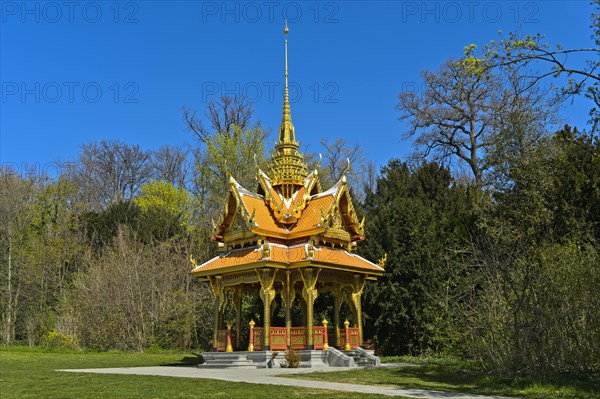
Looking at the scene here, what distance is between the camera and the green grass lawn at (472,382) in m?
11.6

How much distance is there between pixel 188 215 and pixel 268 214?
21190mm

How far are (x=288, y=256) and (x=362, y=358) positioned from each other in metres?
4.39

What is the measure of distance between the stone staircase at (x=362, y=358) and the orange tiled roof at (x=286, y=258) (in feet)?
9.62

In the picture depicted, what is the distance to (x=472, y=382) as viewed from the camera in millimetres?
13750

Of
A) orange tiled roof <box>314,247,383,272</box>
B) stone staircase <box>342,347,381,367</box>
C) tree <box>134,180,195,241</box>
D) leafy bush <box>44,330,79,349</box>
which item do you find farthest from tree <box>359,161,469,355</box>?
tree <box>134,180,195,241</box>

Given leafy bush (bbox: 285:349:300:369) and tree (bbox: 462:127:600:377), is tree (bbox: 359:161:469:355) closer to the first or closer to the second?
leafy bush (bbox: 285:349:300:369)

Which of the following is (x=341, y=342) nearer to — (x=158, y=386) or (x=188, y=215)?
(x=158, y=386)

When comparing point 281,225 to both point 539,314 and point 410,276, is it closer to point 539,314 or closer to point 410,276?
point 410,276

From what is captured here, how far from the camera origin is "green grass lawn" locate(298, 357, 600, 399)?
38.0 ft

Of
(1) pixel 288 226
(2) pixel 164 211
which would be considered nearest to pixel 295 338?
(1) pixel 288 226

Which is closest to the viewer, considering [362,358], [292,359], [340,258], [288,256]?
[292,359]

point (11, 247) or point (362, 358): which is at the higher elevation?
point (11, 247)

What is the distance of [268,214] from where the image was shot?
2231 centimetres

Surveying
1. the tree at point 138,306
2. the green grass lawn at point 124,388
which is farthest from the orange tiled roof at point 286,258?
the tree at point 138,306
